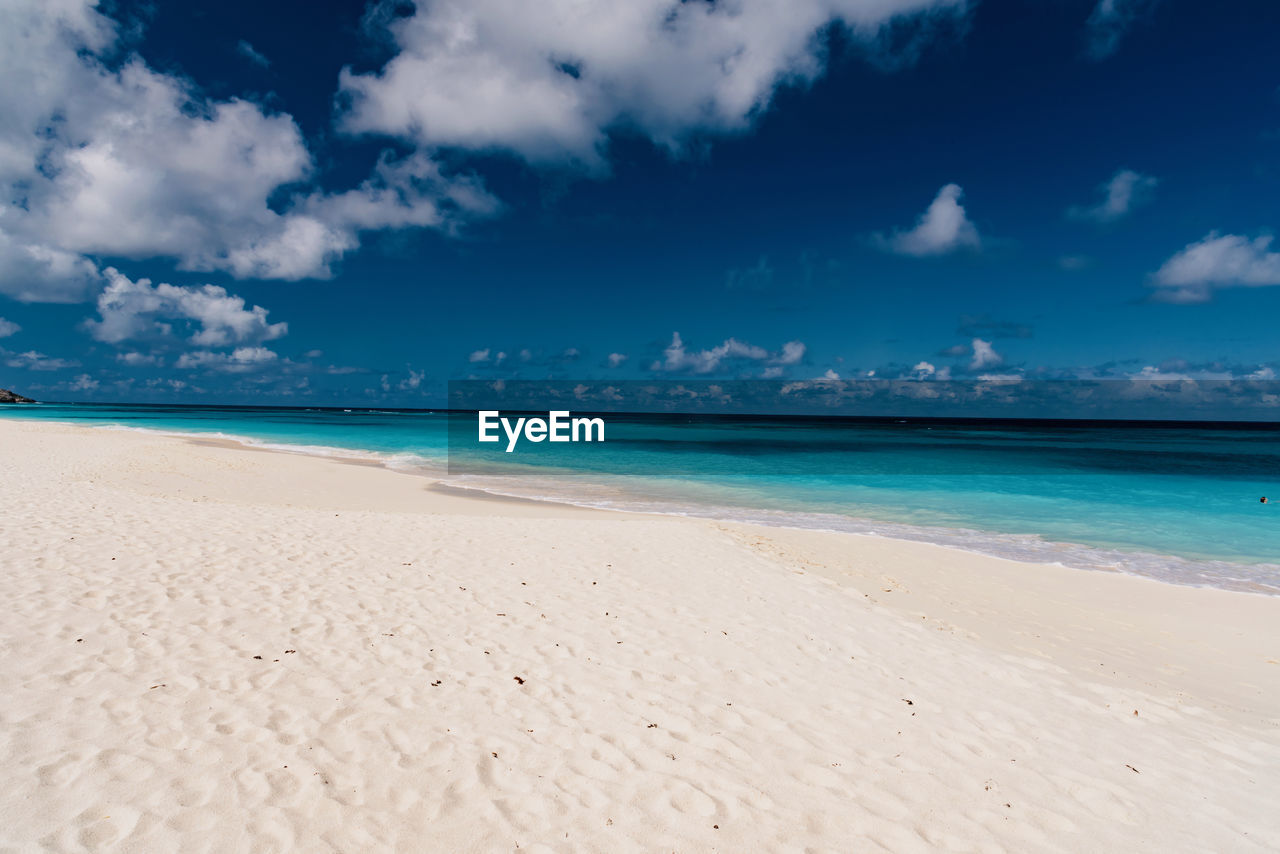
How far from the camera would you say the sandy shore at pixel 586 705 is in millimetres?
3957

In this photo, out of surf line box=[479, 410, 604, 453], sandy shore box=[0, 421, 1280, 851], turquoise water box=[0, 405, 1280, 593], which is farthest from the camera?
surf line box=[479, 410, 604, 453]

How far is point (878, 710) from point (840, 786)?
1.44 m

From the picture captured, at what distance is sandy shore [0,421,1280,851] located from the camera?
13.0 feet

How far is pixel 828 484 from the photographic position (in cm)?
2872

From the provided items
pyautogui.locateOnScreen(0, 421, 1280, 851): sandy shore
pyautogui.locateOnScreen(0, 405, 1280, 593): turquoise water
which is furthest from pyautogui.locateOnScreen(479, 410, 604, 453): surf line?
pyautogui.locateOnScreen(0, 421, 1280, 851): sandy shore

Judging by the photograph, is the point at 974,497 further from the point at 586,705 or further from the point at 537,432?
the point at 537,432

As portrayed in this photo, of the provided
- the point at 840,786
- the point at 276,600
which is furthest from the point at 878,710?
the point at 276,600

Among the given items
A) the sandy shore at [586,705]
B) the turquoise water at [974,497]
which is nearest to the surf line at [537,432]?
the turquoise water at [974,497]

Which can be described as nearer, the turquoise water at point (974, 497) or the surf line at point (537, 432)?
the turquoise water at point (974, 497)

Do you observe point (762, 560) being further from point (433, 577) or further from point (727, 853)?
point (727, 853)

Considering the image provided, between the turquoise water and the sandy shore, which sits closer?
the sandy shore

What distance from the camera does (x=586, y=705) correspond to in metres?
5.45

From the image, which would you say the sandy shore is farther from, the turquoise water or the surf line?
the surf line

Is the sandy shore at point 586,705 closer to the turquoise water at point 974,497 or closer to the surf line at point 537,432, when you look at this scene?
the turquoise water at point 974,497
